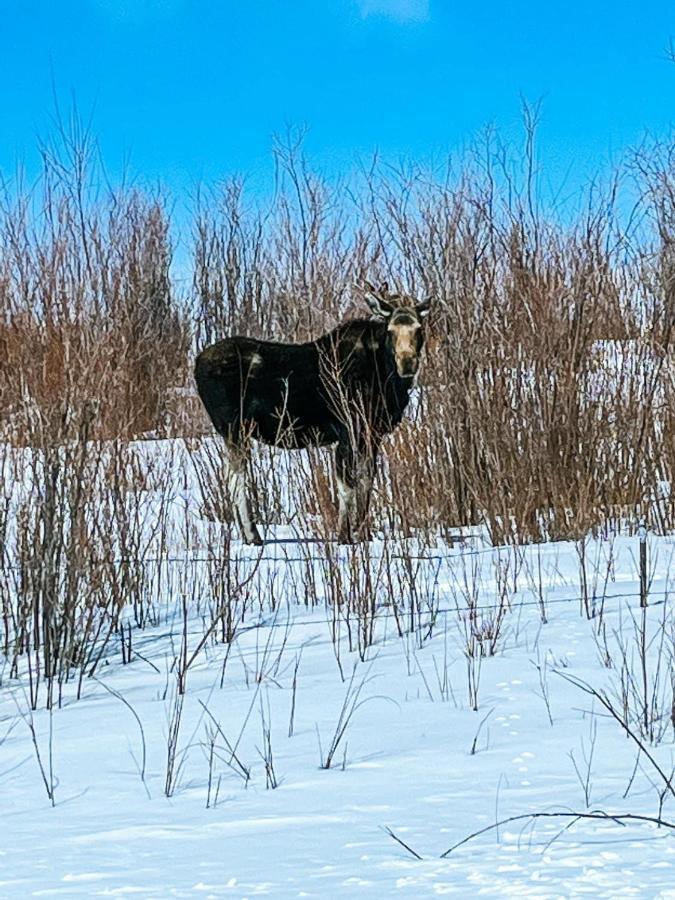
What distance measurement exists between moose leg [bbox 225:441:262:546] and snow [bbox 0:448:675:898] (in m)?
2.32

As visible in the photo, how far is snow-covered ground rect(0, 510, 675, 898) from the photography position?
2.19m

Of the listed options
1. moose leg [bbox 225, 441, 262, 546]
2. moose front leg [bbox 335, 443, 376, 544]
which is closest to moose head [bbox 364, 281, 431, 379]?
moose front leg [bbox 335, 443, 376, 544]

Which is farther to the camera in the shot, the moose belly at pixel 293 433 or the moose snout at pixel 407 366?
the moose belly at pixel 293 433

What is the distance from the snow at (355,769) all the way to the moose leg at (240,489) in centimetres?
232

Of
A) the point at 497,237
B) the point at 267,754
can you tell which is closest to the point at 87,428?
the point at 267,754

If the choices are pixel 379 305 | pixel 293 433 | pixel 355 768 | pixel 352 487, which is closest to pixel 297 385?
pixel 293 433

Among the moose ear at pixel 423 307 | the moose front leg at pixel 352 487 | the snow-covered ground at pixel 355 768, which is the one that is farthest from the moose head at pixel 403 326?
the snow-covered ground at pixel 355 768

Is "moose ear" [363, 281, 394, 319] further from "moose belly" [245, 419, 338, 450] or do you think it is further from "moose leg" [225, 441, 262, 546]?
"moose leg" [225, 441, 262, 546]

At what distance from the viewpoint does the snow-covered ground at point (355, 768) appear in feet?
7.18

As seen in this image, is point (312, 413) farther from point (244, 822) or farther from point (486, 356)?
point (244, 822)

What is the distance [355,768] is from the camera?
2895 mm

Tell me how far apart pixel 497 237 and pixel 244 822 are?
608cm

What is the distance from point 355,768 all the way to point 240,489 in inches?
175

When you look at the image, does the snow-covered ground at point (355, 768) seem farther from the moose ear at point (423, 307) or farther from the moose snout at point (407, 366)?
the moose ear at point (423, 307)
